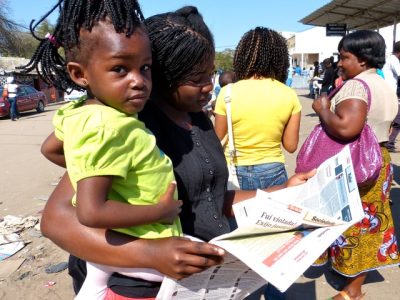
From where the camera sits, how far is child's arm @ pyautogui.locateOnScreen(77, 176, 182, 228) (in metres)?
0.96

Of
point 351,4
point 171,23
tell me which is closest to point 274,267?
point 171,23

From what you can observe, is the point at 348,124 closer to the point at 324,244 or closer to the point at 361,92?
the point at 361,92

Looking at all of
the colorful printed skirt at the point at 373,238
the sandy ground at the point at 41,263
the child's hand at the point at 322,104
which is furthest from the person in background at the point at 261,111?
the sandy ground at the point at 41,263

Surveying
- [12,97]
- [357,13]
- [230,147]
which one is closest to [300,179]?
[230,147]

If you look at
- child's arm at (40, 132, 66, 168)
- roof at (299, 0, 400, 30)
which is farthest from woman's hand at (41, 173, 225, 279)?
roof at (299, 0, 400, 30)

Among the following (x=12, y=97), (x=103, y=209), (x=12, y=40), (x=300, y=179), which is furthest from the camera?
(x=12, y=40)

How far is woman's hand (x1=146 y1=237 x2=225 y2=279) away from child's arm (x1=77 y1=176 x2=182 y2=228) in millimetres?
83

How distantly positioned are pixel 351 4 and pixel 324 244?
1249 cm

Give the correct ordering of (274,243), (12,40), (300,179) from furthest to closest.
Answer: (12,40)
(300,179)
(274,243)

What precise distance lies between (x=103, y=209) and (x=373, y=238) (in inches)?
93.0

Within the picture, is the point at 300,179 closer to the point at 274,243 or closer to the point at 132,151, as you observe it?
the point at 274,243

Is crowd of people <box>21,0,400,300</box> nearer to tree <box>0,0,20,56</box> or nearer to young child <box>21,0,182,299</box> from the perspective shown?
young child <box>21,0,182,299</box>

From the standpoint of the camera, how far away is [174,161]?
1.24m

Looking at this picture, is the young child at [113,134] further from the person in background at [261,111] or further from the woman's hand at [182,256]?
the person in background at [261,111]
